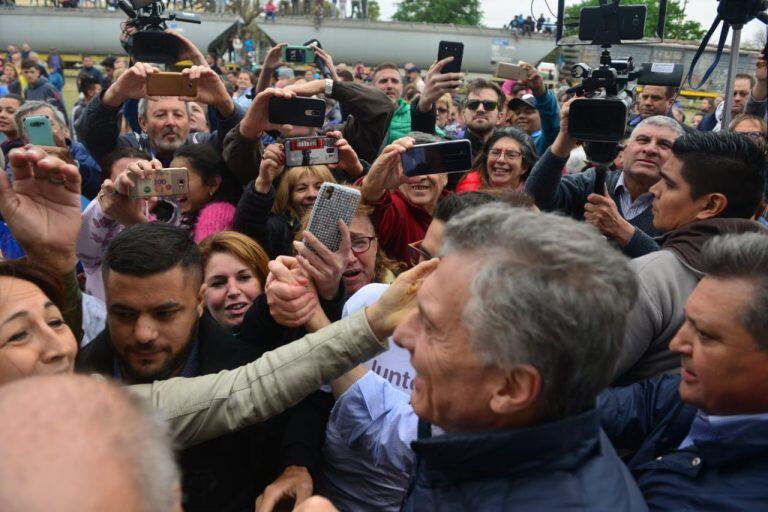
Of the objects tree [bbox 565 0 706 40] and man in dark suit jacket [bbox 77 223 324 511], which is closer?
man in dark suit jacket [bbox 77 223 324 511]

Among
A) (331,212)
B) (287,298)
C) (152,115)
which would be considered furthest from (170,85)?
(287,298)

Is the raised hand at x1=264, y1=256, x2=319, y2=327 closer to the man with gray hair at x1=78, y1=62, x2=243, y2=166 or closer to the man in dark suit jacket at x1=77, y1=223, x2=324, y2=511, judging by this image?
the man in dark suit jacket at x1=77, y1=223, x2=324, y2=511

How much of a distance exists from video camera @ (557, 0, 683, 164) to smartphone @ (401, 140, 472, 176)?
475 millimetres

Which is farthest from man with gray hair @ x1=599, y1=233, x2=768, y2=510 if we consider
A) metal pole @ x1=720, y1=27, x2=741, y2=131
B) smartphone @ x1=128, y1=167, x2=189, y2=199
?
smartphone @ x1=128, y1=167, x2=189, y2=199

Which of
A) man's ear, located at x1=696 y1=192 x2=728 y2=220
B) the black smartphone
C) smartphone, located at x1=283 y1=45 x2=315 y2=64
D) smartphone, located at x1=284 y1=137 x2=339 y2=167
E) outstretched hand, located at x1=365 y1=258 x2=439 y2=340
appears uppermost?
the black smartphone

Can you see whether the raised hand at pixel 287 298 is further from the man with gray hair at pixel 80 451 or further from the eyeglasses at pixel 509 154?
the eyeglasses at pixel 509 154

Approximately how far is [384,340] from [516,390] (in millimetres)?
596

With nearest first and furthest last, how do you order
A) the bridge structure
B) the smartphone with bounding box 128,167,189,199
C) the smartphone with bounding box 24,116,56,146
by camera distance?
the smartphone with bounding box 128,167,189,199
the smartphone with bounding box 24,116,56,146
the bridge structure

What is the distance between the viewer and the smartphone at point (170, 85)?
3062 mm

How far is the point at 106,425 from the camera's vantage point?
2.71 feet

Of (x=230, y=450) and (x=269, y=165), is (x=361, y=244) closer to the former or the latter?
(x=269, y=165)

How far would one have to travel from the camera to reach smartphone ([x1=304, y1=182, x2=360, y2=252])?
2076 mm

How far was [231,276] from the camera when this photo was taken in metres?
2.52

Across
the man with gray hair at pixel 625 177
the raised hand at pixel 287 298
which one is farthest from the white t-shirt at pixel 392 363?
the man with gray hair at pixel 625 177
